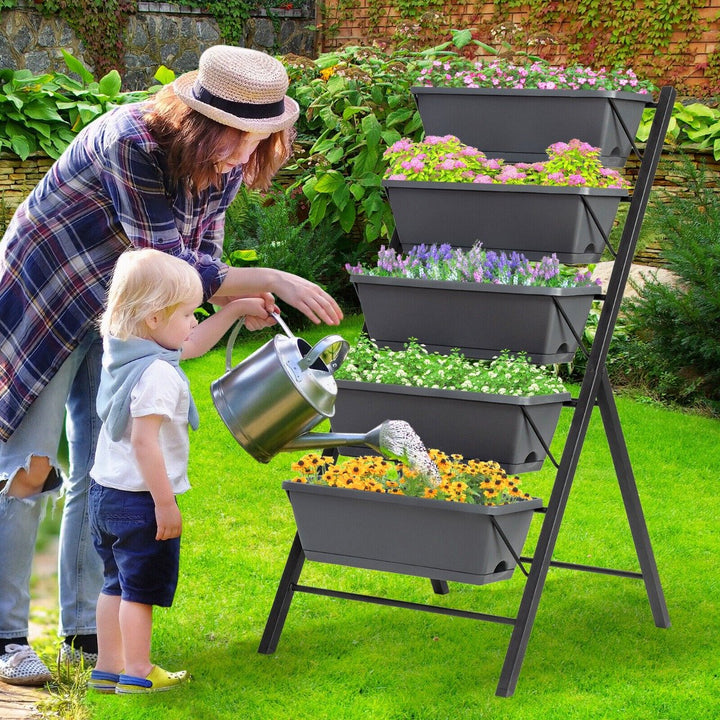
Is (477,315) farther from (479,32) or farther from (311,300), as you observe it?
(479,32)

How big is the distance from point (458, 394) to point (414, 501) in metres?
0.30

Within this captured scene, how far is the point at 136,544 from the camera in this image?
2.74m

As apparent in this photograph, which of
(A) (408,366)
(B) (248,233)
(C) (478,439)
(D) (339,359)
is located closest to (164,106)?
(D) (339,359)

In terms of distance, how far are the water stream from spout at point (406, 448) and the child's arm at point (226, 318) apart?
15.9 inches

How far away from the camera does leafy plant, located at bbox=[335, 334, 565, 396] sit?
294 centimetres

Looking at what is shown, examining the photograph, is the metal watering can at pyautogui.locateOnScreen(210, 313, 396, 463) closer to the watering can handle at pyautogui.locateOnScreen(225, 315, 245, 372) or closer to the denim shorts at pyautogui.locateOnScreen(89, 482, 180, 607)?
the watering can handle at pyautogui.locateOnScreen(225, 315, 245, 372)

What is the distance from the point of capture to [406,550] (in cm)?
289

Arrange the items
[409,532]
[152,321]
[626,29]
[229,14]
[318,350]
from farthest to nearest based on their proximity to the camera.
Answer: [229,14] < [626,29] < [409,532] < [152,321] < [318,350]

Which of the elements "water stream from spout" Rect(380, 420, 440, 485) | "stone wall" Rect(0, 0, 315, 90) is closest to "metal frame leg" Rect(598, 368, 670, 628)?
"water stream from spout" Rect(380, 420, 440, 485)

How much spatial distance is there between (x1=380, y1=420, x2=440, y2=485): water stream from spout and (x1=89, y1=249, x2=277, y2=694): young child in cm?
42

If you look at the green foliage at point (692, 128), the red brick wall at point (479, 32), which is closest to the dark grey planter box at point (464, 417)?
the green foliage at point (692, 128)

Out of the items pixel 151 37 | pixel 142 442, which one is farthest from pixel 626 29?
pixel 142 442

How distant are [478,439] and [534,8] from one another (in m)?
7.81

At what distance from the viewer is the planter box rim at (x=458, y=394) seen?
2.87 meters
